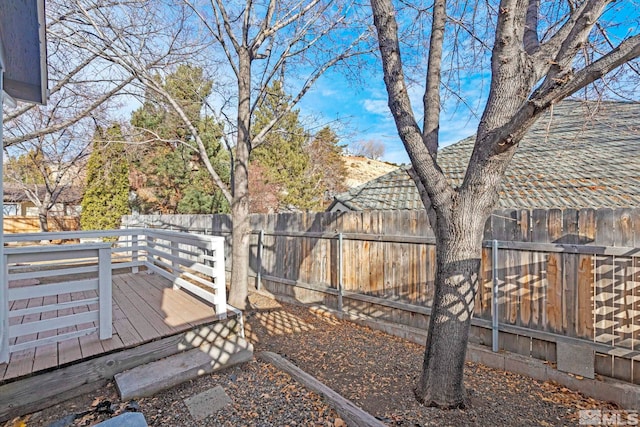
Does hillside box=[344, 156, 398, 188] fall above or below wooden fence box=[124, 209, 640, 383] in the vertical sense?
above

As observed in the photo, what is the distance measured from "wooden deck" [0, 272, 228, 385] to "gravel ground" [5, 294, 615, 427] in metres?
0.33

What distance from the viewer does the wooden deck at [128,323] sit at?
245 centimetres

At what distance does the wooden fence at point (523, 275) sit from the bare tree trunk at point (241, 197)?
47.2 inches

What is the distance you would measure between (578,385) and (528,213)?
1720 millimetres

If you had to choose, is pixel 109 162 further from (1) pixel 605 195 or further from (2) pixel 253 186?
(1) pixel 605 195

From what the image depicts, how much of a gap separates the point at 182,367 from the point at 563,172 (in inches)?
275

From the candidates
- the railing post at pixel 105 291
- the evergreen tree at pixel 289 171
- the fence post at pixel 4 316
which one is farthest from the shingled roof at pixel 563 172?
the evergreen tree at pixel 289 171

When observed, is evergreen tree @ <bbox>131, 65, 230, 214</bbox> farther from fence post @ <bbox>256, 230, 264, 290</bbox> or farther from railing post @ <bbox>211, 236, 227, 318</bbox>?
railing post @ <bbox>211, 236, 227, 318</bbox>

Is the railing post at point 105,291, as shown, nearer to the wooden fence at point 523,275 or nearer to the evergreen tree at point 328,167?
the wooden fence at point 523,275

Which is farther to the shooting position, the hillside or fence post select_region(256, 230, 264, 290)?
the hillside

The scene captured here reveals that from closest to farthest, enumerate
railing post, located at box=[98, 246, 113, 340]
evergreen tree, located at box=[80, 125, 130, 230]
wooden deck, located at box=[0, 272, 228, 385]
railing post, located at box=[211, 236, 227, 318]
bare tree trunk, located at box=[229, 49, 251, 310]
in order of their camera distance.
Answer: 1. wooden deck, located at box=[0, 272, 228, 385]
2. railing post, located at box=[98, 246, 113, 340]
3. railing post, located at box=[211, 236, 227, 318]
4. bare tree trunk, located at box=[229, 49, 251, 310]
5. evergreen tree, located at box=[80, 125, 130, 230]

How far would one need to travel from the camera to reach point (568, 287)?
121 inches

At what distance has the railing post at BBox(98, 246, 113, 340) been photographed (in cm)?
275

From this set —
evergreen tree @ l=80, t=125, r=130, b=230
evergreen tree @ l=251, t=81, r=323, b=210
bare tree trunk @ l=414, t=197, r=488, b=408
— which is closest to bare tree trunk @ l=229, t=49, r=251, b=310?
bare tree trunk @ l=414, t=197, r=488, b=408
